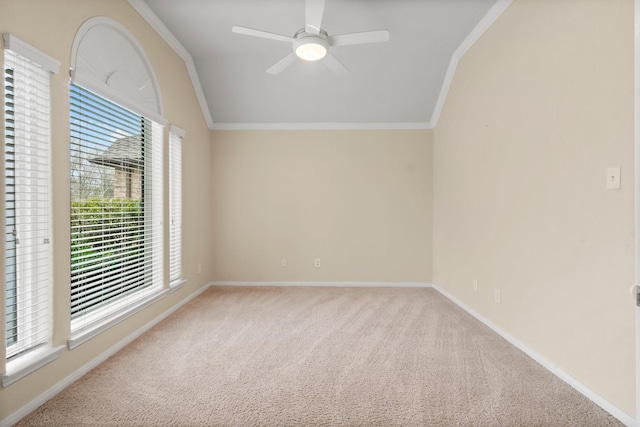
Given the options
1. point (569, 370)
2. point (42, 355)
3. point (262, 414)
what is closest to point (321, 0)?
point (262, 414)

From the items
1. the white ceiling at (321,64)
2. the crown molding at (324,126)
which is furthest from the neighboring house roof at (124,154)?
the crown molding at (324,126)

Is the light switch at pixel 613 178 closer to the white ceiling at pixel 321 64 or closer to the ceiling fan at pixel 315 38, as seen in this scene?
the ceiling fan at pixel 315 38

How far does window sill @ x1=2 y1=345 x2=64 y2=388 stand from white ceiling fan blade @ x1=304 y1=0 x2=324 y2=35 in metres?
2.66

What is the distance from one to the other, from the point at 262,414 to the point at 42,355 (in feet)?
4.24

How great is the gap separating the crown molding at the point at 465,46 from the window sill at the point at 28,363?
13.5 feet

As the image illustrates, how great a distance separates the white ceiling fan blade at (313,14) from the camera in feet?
7.11

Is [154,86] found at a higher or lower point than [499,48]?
lower

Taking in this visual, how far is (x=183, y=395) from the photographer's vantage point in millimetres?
1947

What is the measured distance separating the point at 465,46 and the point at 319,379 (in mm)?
3493

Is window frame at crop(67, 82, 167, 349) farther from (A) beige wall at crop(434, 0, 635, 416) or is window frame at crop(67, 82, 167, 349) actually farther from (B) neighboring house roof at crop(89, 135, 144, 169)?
(A) beige wall at crop(434, 0, 635, 416)

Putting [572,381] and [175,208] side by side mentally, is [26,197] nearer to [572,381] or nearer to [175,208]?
[175,208]

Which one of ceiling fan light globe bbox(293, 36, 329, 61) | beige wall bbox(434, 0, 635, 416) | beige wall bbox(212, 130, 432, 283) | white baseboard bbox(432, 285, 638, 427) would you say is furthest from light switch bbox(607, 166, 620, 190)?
beige wall bbox(212, 130, 432, 283)

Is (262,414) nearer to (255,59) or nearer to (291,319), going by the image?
(291,319)

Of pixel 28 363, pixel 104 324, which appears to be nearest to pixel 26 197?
pixel 28 363
